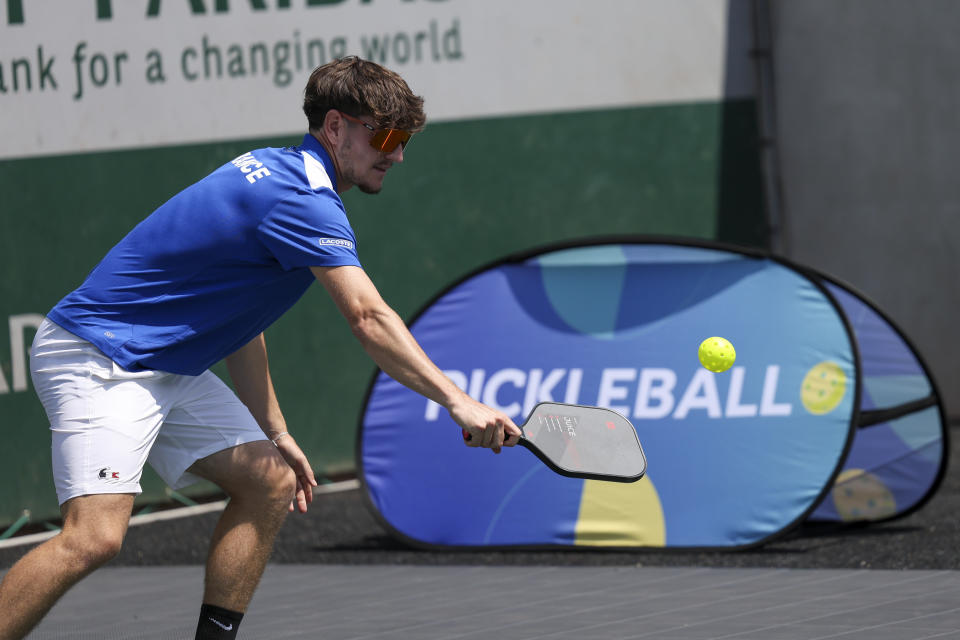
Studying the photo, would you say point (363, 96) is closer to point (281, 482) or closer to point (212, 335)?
point (212, 335)

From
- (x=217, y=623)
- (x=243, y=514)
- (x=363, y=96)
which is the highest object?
(x=363, y=96)

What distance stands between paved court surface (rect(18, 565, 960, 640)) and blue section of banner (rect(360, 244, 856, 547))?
0.97 feet

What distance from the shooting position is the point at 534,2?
8008mm

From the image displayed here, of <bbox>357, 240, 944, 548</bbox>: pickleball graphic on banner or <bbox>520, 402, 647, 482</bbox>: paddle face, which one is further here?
<bbox>357, 240, 944, 548</bbox>: pickleball graphic on banner

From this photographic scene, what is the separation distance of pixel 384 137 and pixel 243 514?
1.02 meters

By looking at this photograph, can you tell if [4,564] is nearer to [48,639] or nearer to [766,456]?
[48,639]

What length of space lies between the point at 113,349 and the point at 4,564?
3.32 meters

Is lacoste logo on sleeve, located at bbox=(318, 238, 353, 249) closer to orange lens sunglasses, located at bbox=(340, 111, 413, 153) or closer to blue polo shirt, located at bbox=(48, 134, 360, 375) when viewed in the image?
blue polo shirt, located at bbox=(48, 134, 360, 375)

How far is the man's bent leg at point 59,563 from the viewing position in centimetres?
327

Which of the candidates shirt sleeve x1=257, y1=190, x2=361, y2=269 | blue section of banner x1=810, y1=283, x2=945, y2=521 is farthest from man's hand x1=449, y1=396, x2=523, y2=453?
blue section of banner x1=810, y1=283, x2=945, y2=521

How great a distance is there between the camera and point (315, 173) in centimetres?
338

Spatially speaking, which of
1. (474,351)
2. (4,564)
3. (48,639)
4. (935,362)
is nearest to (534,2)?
(474,351)

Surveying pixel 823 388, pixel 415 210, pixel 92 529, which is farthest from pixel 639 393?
pixel 92 529

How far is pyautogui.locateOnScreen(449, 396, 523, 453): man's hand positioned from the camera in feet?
10.0
